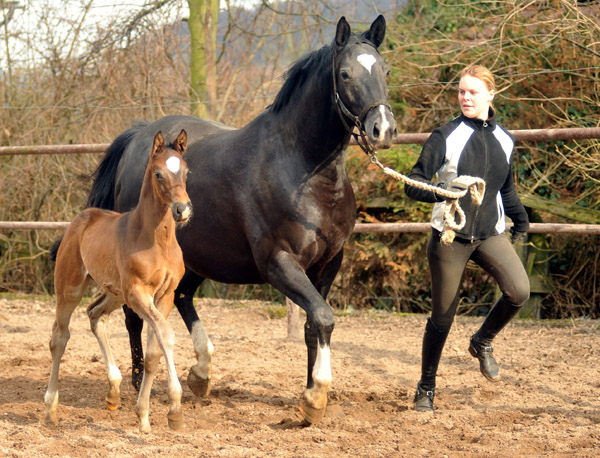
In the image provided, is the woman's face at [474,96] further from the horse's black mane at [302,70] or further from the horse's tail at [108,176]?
the horse's tail at [108,176]

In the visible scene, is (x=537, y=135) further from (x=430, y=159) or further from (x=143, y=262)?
(x=143, y=262)

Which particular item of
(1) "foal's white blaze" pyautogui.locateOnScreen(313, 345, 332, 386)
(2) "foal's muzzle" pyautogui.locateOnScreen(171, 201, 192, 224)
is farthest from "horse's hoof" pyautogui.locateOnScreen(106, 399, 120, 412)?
(2) "foal's muzzle" pyautogui.locateOnScreen(171, 201, 192, 224)

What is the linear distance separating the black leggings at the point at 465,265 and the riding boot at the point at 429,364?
12 cm

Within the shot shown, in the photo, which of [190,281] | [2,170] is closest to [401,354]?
[190,281]

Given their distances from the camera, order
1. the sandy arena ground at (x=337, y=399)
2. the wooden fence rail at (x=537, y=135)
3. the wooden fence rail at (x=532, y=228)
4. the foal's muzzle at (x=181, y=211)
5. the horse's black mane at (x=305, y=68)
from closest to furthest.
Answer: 1. the foal's muzzle at (x=181, y=211)
2. the sandy arena ground at (x=337, y=399)
3. the horse's black mane at (x=305, y=68)
4. the wooden fence rail at (x=537, y=135)
5. the wooden fence rail at (x=532, y=228)

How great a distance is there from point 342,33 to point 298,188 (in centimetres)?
82

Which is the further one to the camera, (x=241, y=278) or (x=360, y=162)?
(x=360, y=162)

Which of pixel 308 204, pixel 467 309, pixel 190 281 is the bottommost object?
pixel 467 309

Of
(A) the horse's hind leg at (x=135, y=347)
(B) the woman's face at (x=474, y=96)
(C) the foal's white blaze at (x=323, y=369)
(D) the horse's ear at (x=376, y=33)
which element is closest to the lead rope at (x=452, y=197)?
(B) the woman's face at (x=474, y=96)

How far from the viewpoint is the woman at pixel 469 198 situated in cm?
374

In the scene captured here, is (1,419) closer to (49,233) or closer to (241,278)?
(241,278)

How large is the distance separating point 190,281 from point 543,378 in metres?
2.40

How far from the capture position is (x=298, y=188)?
152 inches

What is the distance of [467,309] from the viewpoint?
26.6ft
